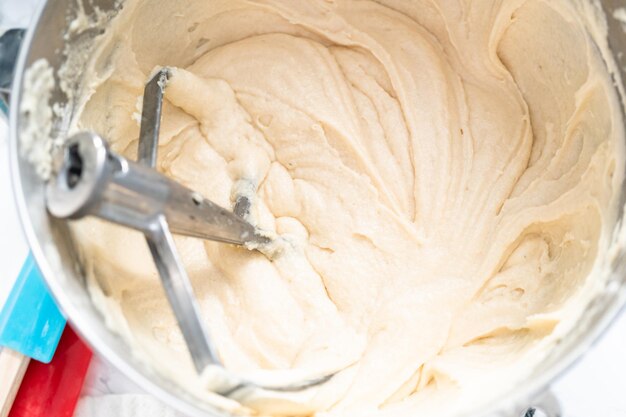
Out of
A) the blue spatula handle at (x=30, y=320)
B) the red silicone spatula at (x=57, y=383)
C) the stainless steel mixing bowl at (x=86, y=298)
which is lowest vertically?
the red silicone spatula at (x=57, y=383)

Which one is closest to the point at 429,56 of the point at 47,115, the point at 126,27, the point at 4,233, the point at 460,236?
the point at 460,236

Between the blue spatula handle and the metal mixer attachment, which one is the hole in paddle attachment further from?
the blue spatula handle

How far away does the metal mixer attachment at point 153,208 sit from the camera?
0.60m

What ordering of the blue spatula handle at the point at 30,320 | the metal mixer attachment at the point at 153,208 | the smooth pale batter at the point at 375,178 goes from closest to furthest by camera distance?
the metal mixer attachment at the point at 153,208 < the smooth pale batter at the point at 375,178 < the blue spatula handle at the point at 30,320

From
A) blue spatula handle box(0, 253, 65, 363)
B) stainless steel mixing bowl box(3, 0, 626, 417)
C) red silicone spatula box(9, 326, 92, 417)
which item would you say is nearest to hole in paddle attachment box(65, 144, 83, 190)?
stainless steel mixing bowl box(3, 0, 626, 417)

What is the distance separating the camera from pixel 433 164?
1.07 metres

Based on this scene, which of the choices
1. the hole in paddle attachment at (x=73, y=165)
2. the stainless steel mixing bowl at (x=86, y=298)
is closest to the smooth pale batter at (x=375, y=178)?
the stainless steel mixing bowl at (x=86, y=298)

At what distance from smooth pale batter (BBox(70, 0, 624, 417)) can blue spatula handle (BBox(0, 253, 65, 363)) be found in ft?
0.93

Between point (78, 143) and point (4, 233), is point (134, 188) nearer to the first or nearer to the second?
point (78, 143)

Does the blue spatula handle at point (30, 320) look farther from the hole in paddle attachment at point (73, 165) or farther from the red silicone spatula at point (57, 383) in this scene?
the hole in paddle attachment at point (73, 165)

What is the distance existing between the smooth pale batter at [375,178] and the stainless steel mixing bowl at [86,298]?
0.16ft

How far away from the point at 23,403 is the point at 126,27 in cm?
71

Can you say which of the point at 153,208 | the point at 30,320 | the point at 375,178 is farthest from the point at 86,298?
the point at 375,178

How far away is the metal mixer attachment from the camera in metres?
0.60
